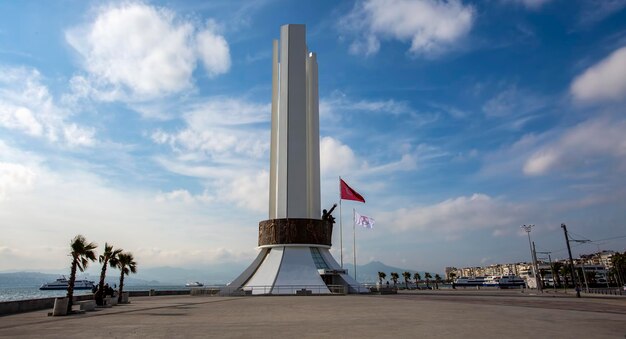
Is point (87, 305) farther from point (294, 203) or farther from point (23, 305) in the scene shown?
point (294, 203)

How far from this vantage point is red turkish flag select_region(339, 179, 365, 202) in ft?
147

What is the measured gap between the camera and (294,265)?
41.2 meters

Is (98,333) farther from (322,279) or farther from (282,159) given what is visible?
(282,159)

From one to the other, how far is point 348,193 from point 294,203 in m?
6.16

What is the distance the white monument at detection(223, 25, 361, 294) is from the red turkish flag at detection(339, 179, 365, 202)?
3.85 m

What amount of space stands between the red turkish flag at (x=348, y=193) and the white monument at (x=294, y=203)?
12.6 ft

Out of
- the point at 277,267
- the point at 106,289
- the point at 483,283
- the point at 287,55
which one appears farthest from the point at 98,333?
the point at 483,283

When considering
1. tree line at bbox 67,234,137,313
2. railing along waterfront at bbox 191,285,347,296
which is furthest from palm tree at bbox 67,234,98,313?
railing along waterfront at bbox 191,285,347,296

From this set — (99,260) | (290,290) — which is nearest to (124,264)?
(99,260)

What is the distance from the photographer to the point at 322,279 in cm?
4112

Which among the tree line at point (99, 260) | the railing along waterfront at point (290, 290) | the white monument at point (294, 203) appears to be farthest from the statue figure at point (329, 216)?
the tree line at point (99, 260)

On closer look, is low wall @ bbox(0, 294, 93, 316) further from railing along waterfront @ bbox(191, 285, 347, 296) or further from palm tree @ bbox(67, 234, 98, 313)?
railing along waterfront @ bbox(191, 285, 347, 296)

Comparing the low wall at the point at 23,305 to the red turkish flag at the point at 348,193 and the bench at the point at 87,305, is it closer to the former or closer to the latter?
the bench at the point at 87,305

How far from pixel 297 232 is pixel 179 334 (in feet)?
108
